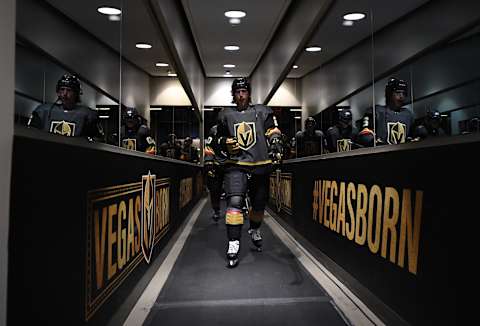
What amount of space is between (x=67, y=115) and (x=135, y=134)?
5.56 ft

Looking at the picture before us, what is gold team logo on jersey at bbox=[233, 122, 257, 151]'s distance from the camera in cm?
397

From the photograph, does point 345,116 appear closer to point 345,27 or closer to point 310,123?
point 345,27

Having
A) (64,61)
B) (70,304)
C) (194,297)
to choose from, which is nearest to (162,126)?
(194,297)

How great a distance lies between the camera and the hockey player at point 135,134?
3027 mm

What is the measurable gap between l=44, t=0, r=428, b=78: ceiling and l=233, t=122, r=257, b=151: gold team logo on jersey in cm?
110

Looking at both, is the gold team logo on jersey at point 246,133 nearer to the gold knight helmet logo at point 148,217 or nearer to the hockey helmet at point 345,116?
the hockey helmet at point 345,116

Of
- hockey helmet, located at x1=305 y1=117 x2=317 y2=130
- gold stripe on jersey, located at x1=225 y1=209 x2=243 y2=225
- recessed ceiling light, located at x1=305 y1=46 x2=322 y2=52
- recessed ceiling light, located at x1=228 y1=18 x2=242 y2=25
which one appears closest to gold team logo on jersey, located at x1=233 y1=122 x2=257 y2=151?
gold stripe on jersey, located at x1=225 y1=209 x2=243 y2=225

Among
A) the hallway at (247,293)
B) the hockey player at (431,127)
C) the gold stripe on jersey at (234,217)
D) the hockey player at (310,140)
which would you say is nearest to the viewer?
the hockey player at (431,127)

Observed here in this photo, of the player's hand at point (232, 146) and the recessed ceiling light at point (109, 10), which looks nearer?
the recessed ceiling light at point (109, 10)

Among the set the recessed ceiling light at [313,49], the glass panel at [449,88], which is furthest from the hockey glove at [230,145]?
the recessed ceiling light at [313,49]

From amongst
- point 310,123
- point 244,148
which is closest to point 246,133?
point 244,148

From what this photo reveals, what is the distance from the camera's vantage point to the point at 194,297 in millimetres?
2670

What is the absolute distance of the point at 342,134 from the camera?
3766 millimetres

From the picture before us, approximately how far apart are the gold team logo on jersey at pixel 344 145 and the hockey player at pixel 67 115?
2.13 metres
